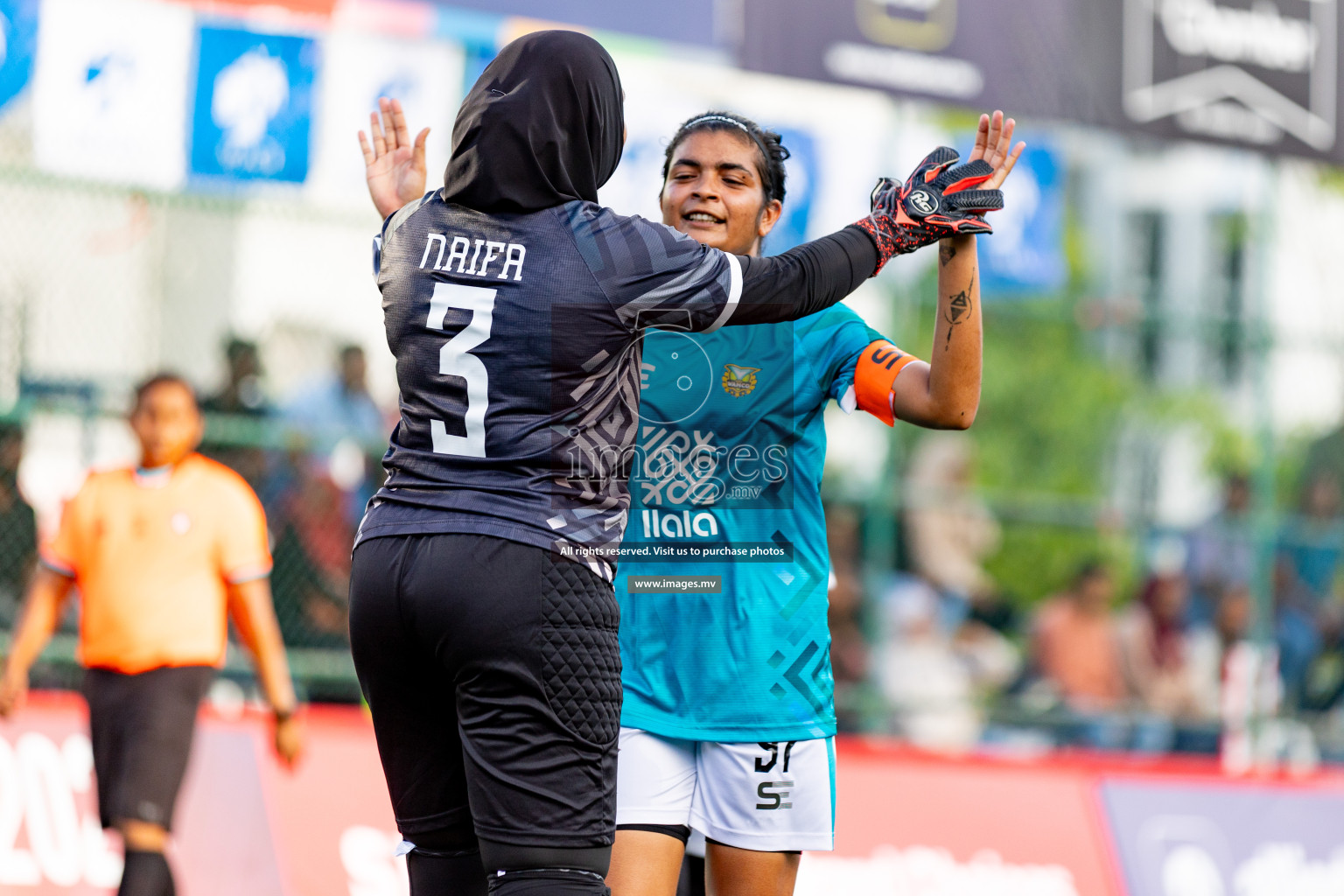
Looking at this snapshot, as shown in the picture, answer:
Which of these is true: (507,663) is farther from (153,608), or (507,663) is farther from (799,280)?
(153,608)

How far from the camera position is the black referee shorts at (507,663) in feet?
8.80

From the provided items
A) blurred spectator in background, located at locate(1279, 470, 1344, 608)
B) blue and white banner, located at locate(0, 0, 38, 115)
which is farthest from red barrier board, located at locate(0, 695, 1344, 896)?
blue and white banner, located at locate(0, 0, 38, 115)

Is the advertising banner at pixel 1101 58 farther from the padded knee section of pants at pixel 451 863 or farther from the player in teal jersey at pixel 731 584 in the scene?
the padded knee section of pants at pixel 451 863

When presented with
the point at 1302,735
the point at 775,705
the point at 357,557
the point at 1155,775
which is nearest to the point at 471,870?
the point at 357,557

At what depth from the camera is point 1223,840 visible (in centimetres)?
723

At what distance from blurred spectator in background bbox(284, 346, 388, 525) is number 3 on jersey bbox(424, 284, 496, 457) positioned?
5.07 meters

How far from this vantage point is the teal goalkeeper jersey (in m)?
3.53

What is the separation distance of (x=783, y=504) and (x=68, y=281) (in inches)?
217

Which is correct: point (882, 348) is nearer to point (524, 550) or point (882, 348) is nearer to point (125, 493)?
point (524, 550)

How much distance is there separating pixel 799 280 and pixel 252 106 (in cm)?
546

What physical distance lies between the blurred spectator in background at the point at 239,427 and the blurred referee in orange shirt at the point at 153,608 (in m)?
1.65

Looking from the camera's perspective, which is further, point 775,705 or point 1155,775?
point 1155,775

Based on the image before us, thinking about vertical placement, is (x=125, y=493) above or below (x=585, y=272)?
below

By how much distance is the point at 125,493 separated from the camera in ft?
19.0
